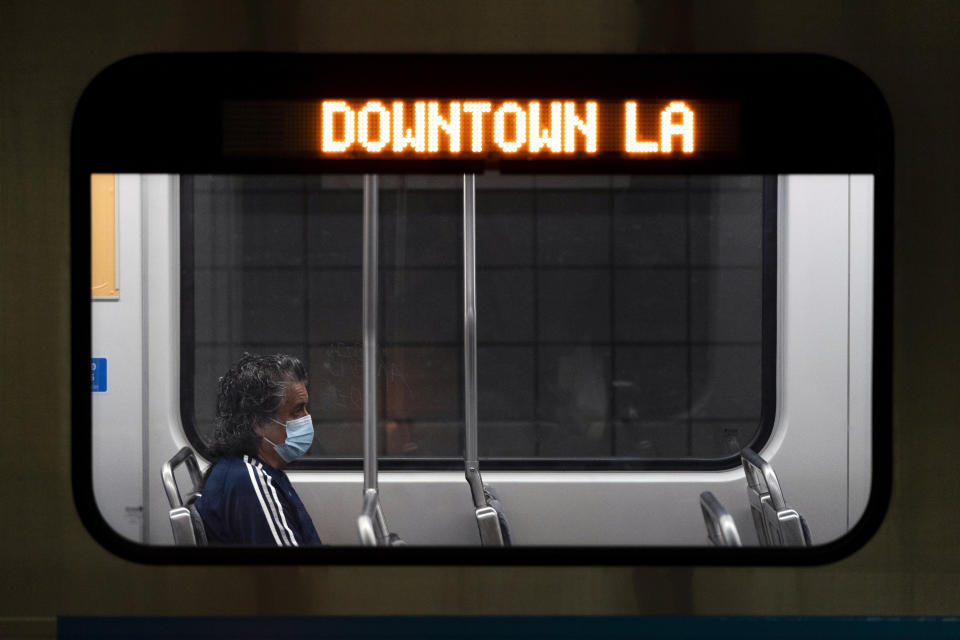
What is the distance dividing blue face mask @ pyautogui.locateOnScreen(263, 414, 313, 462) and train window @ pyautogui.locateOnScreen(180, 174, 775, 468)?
7cm

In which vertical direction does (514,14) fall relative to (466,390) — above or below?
above

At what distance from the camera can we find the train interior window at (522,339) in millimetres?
3166

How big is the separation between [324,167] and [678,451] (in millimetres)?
1716

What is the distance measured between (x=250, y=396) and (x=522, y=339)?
2.78 feet

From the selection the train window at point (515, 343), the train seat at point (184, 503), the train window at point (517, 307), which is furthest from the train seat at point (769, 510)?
the train seat at point (184, 503)

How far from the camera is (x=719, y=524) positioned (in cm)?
254

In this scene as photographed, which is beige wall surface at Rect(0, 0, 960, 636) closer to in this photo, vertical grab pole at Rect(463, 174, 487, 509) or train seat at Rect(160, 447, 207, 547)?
train seat at Rect(160, 447, 207, 547)

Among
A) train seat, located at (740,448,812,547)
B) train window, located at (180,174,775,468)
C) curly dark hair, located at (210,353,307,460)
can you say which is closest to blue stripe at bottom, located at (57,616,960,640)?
train seat, located at (740,448,812,547)

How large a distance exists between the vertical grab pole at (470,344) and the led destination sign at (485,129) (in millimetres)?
1005

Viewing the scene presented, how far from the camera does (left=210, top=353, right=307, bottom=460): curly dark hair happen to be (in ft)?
10.2

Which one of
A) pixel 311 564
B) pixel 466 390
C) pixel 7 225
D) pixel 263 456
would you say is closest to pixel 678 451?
pixel 466 390

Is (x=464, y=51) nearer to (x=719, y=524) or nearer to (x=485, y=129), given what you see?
(x=485, y=129)

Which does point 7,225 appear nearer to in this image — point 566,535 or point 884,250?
point 884,250

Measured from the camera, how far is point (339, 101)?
1.97 m
